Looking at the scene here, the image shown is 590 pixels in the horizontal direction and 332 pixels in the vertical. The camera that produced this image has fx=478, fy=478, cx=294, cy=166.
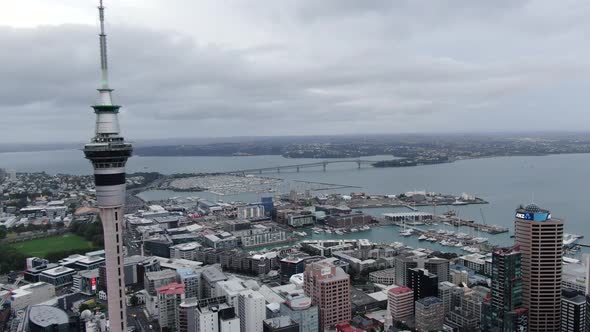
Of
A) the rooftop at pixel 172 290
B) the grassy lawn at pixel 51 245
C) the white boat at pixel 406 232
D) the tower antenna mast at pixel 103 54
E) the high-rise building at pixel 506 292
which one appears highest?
the tower antenna mast at pixel 103 54

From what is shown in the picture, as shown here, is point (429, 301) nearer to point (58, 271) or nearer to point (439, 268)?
point (439, 268)

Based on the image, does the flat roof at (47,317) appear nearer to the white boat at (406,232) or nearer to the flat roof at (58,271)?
the flat roof at (58,271)

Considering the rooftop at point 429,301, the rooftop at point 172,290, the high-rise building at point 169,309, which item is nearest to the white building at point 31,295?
the rooftop at point 172,290

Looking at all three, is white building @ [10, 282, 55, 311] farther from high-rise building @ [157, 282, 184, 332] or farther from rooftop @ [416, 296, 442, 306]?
rooftop @ [416, 296, 442, 306]

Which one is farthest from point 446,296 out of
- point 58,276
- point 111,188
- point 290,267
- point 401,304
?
point 58,276

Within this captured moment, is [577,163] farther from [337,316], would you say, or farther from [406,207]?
[337,316]

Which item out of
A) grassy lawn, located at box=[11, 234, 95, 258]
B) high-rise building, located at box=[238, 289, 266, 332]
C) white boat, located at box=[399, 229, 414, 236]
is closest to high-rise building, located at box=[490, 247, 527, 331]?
high-rise building, located at box=[238, 289, 266, 332]
